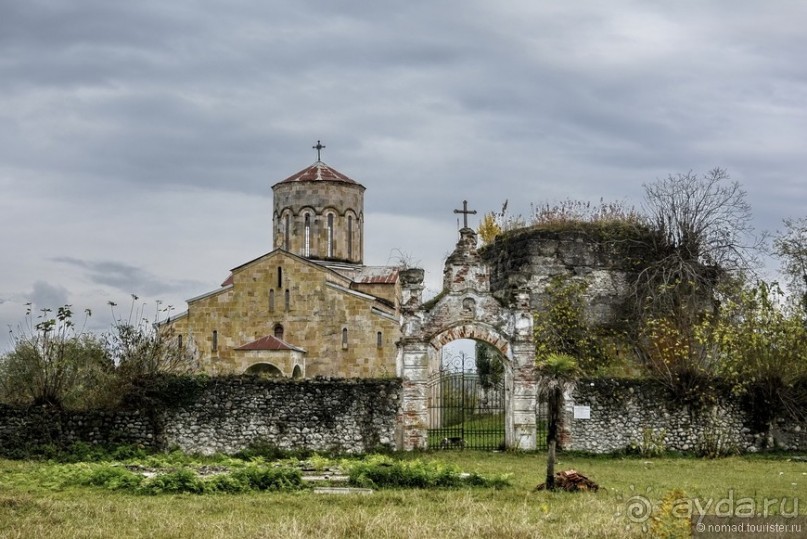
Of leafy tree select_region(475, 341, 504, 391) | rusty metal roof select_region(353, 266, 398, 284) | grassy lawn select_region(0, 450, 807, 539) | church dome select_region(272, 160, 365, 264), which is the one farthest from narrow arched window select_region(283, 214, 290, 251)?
grassy lawn select_region(0, 450, 807, 539)

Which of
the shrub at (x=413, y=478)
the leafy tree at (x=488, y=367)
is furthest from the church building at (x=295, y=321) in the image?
the shrub at (x=413, y=478)

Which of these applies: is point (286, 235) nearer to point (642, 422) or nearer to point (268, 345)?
point (268, 345)

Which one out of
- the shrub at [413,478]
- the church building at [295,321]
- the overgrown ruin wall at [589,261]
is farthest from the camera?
the church building at [295,321]

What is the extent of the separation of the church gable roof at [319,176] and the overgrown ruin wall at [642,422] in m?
24.2

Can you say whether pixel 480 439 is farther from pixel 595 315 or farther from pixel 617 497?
pixel 617 497

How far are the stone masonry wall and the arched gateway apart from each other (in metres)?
0.87

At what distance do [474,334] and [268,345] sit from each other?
51.4 ft

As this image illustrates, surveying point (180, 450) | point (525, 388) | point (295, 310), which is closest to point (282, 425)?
point (180, 450)

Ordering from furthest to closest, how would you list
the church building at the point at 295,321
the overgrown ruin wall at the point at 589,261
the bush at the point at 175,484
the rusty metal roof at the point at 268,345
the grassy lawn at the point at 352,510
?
the church building at the point at 295,321 < the rusty metal roof at the point at 268,345 < the overgrown ruin wall at the point at 589,261 < the bush at the point at 175,484 < the grassy lawn at the point at 352,510

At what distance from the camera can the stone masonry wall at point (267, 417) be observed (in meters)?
24.4

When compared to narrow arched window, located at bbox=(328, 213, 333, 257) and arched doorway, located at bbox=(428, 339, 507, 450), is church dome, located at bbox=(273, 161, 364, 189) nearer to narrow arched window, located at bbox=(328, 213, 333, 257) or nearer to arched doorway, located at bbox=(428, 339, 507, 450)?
narrow arched window, located at bbox=(328, 213, 333, 257)

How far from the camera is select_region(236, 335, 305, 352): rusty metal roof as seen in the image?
39.9m

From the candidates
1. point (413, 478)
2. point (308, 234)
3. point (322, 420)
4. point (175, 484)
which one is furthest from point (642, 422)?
point (308, 234)

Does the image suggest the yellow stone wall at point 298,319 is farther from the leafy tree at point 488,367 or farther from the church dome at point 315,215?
the church dome at point 315,215
